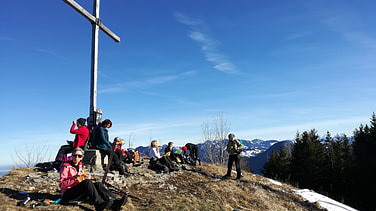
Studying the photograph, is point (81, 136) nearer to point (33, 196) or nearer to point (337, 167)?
point (33, 196)

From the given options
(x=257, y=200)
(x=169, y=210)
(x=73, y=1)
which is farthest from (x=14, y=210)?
(x=257, y=200)

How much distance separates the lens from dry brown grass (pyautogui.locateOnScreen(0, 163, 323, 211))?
22.3 ft

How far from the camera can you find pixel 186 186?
383 inches

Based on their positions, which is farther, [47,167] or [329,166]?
[329,166]

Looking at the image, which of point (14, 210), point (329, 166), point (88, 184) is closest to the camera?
point (14, 210)

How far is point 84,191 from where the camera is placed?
5.98 m

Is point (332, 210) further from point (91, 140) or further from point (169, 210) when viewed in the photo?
point (91, 140)

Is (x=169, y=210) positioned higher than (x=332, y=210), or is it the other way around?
(x=169, y=210)

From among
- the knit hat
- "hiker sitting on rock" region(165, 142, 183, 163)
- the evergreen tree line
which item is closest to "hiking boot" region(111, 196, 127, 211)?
the knit hat

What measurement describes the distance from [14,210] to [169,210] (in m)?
3.58

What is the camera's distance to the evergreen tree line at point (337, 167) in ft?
100

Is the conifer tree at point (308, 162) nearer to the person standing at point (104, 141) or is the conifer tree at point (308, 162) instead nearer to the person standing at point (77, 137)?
the person standing at point (104, 141)

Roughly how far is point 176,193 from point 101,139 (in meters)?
3.63

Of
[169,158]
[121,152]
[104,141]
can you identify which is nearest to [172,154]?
[169,158]
